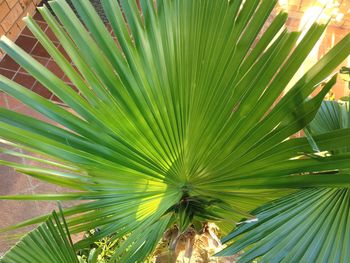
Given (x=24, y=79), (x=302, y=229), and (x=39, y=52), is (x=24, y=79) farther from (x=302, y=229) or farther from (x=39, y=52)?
(x=302, y=229)

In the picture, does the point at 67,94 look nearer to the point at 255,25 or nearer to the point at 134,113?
the point at 134,113

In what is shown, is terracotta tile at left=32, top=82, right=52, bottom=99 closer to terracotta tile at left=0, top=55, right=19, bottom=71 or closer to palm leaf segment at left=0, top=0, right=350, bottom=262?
terracotta tile at left=0, top=55, right=19, bottom=71

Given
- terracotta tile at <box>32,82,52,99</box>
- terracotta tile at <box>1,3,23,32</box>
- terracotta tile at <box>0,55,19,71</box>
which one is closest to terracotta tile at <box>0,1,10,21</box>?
terracotta tile at <box>1,3,23,32</box>

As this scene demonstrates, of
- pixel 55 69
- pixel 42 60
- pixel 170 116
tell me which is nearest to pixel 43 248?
pixel 170 116

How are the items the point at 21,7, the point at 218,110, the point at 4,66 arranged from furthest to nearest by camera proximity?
1. the point at 21,7
2. the point at 4,66
3. the point at 218,110

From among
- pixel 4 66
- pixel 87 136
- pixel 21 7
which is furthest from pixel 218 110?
pixel 21 7

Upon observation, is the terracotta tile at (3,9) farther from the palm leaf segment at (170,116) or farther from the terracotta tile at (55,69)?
the palm leaf segment at (170,116)
